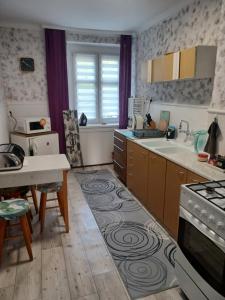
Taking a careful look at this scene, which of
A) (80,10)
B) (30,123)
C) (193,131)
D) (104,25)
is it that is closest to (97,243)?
(193,131)

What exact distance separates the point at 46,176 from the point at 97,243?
2.93 feet

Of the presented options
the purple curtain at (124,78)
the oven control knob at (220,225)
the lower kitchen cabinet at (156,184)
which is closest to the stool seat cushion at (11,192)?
the lower kitchen cabinet at (156,184)

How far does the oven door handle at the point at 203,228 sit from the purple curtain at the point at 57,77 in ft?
10.9

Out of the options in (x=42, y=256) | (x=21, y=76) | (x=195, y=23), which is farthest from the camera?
(x=21, y=76)

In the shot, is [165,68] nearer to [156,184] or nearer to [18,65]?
[156,184]

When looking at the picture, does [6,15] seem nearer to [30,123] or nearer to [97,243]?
[30,123]

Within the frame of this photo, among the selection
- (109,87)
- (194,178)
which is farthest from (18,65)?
(194,178)

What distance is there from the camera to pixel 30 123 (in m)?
3.91

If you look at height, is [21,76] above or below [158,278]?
above

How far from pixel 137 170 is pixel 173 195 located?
0.98 meters

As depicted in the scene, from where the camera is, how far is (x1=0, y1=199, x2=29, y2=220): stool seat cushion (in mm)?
1985

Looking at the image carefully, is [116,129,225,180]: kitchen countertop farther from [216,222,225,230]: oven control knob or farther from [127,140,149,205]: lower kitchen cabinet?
[216,222,225,230]: oven control knob

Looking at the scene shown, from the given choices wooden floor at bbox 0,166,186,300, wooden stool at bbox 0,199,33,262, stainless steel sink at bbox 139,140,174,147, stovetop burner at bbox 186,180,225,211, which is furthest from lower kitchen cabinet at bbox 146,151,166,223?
wooden stool at bbox 0,199,33,262

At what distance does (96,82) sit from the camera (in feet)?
15.7
